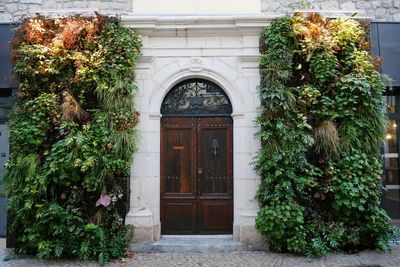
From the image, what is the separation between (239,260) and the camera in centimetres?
514

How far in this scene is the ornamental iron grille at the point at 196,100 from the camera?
20.2 feet

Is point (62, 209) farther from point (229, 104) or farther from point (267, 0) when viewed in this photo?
point (267, 0)

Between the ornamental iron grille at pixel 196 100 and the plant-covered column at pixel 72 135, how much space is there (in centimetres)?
79

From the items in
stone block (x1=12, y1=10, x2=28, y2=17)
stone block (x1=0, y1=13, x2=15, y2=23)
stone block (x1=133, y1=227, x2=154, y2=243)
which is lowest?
stone block (x1=133, y1=227, x2=154, y2=243)

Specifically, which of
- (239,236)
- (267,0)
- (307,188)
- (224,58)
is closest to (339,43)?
(267,0)

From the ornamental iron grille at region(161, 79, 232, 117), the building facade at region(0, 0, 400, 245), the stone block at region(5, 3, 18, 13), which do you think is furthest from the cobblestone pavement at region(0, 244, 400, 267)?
the stone block at region(5, 3, 18, 13)

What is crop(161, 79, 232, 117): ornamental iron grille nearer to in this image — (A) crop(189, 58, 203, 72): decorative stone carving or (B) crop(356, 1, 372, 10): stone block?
(A) crop(189, 58, 203, 72): decorative stone carving

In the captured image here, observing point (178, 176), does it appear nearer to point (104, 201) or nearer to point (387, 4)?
point (104, 201)

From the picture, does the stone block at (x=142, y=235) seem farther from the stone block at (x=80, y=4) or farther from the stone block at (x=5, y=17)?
the stone block at (x=5, y=17)

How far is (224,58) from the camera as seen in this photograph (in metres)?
6.06

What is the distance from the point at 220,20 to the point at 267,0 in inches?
43.7

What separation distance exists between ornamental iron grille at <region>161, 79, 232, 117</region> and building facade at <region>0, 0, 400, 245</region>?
0.8 inches

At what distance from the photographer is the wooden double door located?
6.03m

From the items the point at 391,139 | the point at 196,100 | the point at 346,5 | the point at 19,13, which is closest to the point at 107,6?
the point at 19,13
